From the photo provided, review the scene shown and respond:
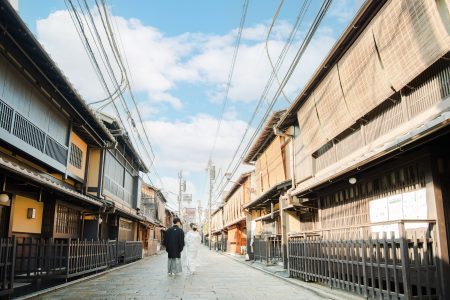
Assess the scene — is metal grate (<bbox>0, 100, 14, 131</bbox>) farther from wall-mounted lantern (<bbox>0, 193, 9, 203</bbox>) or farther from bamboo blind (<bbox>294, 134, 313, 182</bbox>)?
bamboo blind (<bbox>294, 134, 313, 182</bbox>)

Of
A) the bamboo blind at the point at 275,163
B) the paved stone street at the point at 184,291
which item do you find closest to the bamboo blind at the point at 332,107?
the paved stone street at the point at 184,291

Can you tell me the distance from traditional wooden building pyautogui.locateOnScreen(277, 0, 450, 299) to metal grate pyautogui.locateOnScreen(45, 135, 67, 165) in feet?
29.1

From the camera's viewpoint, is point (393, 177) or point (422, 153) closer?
point (422, 153)

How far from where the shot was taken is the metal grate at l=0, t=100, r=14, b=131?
32.9 ft

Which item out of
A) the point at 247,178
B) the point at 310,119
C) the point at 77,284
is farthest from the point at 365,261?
the point at 247,178

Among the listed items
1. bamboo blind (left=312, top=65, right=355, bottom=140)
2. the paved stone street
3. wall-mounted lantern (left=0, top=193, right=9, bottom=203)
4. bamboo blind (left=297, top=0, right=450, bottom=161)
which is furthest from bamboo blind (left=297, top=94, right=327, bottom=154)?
wall-mounted lantern (left=0, top=193, right=9, bottom=203)

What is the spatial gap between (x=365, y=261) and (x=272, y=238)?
45.5 ft

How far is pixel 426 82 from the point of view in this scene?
827 centimetres

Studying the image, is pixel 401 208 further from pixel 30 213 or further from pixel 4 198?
pixel 30 213

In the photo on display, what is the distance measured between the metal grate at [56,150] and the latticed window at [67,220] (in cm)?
186

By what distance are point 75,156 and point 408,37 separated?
1425 centimetres

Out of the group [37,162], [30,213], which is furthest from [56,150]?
[30,213]

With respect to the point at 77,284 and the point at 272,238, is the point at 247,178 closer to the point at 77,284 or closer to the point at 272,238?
the point at 272,238

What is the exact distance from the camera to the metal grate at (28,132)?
10977mm
